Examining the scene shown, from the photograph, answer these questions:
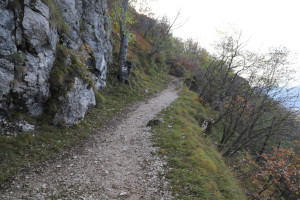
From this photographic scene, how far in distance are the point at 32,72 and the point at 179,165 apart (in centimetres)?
696

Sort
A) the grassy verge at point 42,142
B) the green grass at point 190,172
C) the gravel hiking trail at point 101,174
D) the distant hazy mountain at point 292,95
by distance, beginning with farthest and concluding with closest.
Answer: the distant hazy mountain at point 292,95, the green grass at point 190,172, the grassy verge at point 42,142, the gravel hiking trail at point 101,174

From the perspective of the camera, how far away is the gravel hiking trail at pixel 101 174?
455 cm

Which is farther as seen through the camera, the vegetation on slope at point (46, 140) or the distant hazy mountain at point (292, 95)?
the distant hazy mountain at point (292, 95)

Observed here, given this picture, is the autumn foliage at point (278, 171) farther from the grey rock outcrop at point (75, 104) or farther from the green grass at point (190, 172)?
the grey rock outcrop at point (75, 104)

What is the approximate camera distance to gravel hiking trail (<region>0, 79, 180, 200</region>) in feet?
14.9

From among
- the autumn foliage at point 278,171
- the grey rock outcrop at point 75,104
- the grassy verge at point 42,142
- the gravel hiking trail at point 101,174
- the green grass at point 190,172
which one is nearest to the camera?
the gravel hiking trail at point 101,174

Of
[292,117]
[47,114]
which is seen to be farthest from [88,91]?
[292,117]

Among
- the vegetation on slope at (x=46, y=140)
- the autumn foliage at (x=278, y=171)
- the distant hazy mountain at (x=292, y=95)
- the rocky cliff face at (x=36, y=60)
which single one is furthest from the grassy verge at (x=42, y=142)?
the distant hazy mountain at (x=292, y=95)

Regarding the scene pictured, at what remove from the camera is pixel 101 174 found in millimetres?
5641

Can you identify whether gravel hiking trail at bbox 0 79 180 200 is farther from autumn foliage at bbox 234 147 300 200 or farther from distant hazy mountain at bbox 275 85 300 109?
distant hazy mountain at bbox 275 85 300 109

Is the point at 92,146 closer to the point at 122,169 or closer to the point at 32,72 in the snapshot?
the point at 122,169

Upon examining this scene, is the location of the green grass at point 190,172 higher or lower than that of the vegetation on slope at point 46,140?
higher

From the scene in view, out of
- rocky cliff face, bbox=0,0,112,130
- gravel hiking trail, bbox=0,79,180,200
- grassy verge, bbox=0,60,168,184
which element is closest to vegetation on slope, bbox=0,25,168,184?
grassy verge, bbox=0,60,168,184

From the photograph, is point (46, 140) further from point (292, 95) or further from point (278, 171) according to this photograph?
point (292, 95)
